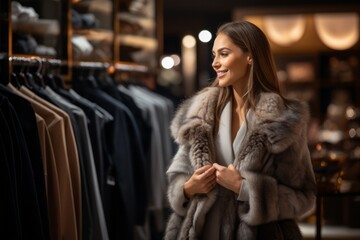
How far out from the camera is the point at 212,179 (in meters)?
2.84

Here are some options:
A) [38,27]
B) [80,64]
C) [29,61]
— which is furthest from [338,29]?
[29,61]

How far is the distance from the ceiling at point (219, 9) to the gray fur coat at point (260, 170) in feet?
14.7

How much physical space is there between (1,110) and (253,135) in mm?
973

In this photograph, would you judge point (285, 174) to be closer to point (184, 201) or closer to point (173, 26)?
point (184, 201)

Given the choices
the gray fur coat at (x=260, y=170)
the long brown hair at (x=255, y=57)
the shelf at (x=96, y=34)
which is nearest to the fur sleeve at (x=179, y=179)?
the gray fur coat at (x=260, y=170)

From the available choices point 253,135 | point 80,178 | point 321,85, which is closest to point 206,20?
point 321,85

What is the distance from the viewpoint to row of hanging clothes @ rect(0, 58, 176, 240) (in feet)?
9.43

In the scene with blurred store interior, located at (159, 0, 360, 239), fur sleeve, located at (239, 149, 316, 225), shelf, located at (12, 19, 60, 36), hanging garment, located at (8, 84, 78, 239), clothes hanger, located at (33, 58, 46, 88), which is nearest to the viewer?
fur sleeve, located at (239, 149, 316, 225)

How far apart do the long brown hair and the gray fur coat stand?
0.05 m

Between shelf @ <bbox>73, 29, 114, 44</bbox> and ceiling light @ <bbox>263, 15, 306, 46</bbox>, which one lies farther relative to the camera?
ceiling light @ <bbox>263, 15, 306, 46</bbox>

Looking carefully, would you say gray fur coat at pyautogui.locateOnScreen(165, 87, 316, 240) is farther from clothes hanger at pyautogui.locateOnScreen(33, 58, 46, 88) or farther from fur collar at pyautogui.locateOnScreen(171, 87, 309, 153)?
clothes hanger at pyautogui.locateOnScreen(33, 58, 46, 88)

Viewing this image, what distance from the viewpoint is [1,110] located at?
2.75 metres

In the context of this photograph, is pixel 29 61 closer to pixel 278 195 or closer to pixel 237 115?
pixel 237 115

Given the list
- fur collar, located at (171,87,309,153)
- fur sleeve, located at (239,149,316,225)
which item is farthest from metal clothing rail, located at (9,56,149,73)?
fur sleeve, located at (239,149,316,225)
